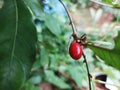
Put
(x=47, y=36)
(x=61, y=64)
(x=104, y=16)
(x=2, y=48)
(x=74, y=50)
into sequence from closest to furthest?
1. (x=74, y=50)
2. (x=2, y=48)
3. (x=47, y=36)
4. (x=61, y=64)
5. (x=104, y=16)

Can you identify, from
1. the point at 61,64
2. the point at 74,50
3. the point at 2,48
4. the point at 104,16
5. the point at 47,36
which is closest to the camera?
the point at 74,50

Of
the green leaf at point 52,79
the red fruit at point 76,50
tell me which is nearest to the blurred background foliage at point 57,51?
the green leaf at point 52,79

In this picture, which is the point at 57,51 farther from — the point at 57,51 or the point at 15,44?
the point at 15,44

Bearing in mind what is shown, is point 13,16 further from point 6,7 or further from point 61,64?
point 61,64

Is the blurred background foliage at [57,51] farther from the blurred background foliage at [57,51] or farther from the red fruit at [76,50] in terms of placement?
the red fruit at [76,50]

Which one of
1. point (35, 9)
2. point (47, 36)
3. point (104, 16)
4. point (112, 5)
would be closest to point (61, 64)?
point (47, 36)

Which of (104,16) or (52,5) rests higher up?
(52,5)

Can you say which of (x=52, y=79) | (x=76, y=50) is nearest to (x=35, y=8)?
(x=76, y=50)

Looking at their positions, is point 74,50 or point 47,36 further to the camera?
point 47,36
